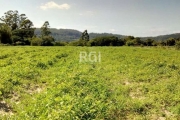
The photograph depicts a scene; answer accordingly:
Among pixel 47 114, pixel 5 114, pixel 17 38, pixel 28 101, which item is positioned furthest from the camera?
pixel 17 38

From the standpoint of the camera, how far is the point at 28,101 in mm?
9953

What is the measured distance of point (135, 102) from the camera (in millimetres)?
10305

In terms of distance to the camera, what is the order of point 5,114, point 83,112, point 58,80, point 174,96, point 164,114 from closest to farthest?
point 83,112 → point 5,114 → point 164,114 → point 174,96 → point 58,80

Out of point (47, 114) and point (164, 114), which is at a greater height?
point (47, 114)

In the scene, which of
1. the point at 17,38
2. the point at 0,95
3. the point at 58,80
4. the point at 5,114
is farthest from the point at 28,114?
the point at 17,38

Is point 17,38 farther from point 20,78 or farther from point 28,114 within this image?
point 28,114

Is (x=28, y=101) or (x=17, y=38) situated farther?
(x=17, y=38)

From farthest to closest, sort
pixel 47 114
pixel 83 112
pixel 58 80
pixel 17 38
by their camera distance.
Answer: pixel 17 38
pixel 58 80
pixel 83 112
pixel 47 114

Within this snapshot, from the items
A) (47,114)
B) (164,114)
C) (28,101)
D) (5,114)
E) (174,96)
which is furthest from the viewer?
(174,96)

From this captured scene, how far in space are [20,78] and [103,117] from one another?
7100mm

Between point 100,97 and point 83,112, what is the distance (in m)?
2.96

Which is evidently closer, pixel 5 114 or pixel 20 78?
pixel 5 114

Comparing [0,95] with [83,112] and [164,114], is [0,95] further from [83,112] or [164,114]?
[164,114]

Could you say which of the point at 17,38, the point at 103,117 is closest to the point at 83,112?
the point at 103,117
